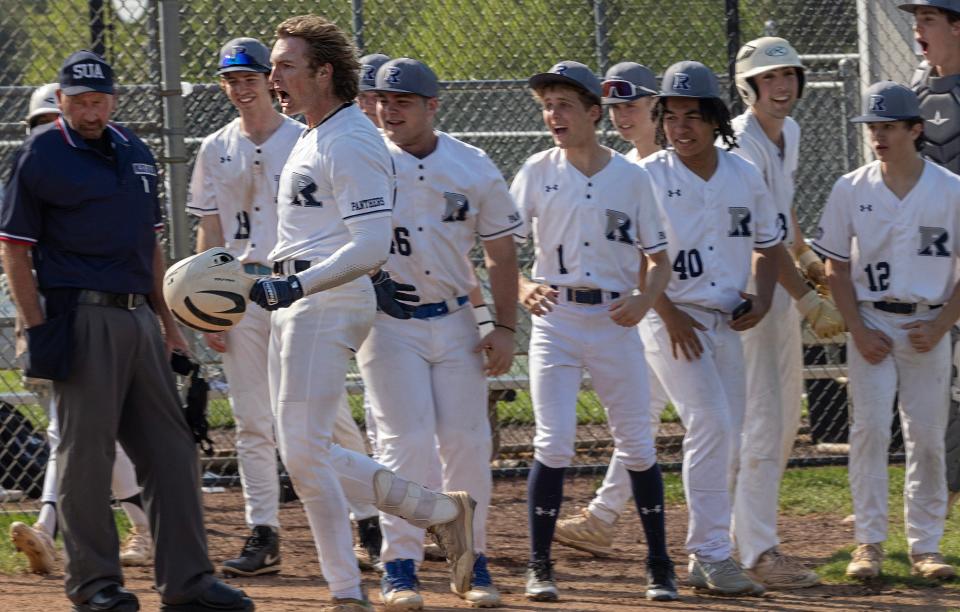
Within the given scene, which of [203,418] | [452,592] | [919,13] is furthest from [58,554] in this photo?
[919,13]

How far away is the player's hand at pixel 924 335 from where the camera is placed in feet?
18.2

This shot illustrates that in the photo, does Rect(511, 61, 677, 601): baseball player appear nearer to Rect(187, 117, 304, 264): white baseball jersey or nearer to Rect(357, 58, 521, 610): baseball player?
Rect(357, 58, 521, 610): baseball player

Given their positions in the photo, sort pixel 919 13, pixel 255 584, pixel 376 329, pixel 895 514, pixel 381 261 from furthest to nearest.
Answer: pixel 895 514, pixel 919 13, pixel 255 584, pixel 376 329, pixel 381 261

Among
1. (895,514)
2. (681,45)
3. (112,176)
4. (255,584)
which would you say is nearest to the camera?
(112,176)

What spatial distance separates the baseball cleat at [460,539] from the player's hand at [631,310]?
32.5 inches

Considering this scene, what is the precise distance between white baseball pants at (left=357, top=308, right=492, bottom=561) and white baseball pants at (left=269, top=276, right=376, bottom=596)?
1.26ft

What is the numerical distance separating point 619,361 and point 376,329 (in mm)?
886

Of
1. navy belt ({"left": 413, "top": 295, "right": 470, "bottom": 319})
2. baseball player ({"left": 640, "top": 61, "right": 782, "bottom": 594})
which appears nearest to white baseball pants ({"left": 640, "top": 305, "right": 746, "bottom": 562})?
baseball player ({"left": 640, "top": 61, "right": 782, "bottom": 594})

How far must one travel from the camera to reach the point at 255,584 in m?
5.56

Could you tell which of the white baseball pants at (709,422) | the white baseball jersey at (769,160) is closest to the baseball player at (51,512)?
the white baseball pants at (709,422)

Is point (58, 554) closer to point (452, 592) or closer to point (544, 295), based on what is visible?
point (452, 592)

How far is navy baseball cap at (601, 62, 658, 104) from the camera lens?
6031 millimetres

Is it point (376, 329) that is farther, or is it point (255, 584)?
point (255, 584)

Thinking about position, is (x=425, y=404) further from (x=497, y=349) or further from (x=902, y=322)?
(x=902, y=322)
